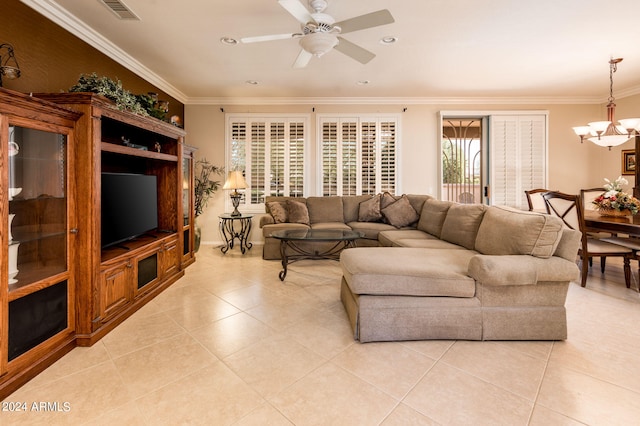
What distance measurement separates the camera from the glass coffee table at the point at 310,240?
3602 millimetres

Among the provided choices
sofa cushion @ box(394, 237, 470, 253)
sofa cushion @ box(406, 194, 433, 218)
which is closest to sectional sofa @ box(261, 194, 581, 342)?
sofa cushion @ box(394, 237, 470, 253)

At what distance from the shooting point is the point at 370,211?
16.9ft

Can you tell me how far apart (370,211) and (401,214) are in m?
0.57

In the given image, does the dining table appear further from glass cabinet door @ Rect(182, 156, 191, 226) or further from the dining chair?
glass cabinet door @ Rect(182, 156, 191, 226)

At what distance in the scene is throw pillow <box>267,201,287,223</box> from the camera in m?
4.93

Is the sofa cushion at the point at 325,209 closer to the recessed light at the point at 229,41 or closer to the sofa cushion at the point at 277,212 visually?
the sofa cushion at the point at 277,212

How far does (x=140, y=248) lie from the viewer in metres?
2.83

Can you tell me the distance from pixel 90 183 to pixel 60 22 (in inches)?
73.1

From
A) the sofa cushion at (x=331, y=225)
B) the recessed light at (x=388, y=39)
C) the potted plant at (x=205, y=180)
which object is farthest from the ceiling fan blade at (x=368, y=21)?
the potted plant at (x=205, y=180)

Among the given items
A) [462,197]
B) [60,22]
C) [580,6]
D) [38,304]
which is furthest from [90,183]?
[462,197]

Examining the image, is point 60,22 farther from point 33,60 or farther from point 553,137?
point 553,137

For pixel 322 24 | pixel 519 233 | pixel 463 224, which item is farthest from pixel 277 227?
pixel 519 233

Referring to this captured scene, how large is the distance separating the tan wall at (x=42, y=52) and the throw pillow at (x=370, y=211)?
4067 millimetres

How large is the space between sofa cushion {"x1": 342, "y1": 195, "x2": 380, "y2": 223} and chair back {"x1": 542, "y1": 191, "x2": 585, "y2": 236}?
8.72 ft
